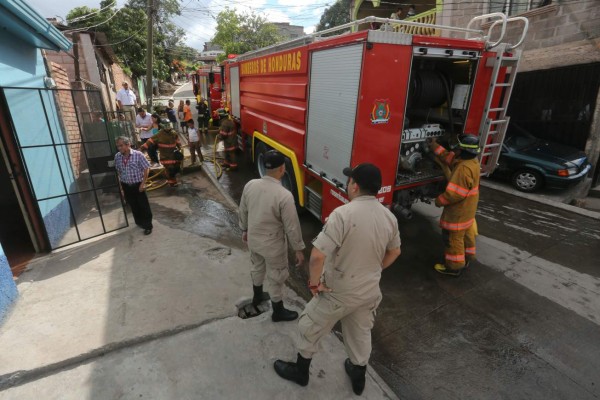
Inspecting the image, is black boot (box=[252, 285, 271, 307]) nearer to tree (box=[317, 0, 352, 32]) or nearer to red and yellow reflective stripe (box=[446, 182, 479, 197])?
red and yellow reflective stripe (box=[446, 182, 479, 197])

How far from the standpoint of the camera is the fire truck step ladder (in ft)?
12.8

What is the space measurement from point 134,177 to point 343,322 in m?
3.62

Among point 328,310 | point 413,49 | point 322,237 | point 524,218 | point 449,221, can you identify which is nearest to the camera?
point 322,237

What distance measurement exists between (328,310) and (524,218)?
5.00 meters

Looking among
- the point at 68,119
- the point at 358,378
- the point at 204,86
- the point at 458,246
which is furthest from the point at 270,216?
the point at 204,86

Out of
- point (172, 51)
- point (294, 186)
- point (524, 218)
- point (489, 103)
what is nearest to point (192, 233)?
point (294, 186)

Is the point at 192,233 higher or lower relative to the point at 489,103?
lower

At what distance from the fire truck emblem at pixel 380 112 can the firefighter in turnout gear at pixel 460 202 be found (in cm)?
85

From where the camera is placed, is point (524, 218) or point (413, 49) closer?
point (413, 49)

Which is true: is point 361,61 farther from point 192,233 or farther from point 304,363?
point 192,233

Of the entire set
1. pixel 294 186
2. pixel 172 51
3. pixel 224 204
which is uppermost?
pixel 172 51

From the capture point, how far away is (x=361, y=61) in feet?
10.1

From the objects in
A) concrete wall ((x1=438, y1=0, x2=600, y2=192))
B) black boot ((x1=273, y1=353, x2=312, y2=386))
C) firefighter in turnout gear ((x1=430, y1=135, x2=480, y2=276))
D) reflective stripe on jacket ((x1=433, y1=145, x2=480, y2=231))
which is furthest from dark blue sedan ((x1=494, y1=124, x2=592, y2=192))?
black boot ((x1=273, y1=353, x2=312, y2=386))

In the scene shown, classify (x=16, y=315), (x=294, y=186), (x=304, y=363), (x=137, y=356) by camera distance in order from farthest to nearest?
(x=294, y=186) < (x=16, y=315) < (x=137, y=356) < (x=304, y=363)
